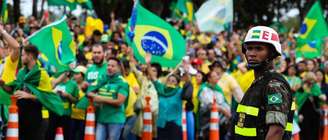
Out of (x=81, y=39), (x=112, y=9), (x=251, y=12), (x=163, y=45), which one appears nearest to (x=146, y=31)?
(x=163, y=45)

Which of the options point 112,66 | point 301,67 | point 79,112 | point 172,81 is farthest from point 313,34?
point 112,66

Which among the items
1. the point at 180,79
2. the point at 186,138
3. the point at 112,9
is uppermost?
the point at 112,9

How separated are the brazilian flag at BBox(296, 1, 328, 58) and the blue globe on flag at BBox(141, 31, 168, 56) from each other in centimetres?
796

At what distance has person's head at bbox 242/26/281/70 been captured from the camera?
24.6ft

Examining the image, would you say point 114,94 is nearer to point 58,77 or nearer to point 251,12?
point 58,77

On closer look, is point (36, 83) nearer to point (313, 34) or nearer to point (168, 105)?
point (168, 105)

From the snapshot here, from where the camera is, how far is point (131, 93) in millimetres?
14383

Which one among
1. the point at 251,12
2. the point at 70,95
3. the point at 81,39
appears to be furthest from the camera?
the point at 251,12

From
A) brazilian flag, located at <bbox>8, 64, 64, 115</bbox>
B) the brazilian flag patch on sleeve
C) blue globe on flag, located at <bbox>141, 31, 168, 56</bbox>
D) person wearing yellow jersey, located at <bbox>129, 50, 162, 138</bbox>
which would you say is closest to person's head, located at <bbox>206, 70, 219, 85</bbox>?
blue globe on flag, located at <bbox>141, 31, 168, 56</bbox>

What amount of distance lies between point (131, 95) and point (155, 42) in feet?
5.80

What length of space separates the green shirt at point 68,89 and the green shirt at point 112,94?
0.99 m

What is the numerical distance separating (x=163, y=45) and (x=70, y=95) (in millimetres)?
2121

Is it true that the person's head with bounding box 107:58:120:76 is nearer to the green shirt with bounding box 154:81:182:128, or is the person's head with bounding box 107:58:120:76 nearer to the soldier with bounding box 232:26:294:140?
the green shirt with bounding box 154:81:182:128

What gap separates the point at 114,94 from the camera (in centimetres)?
1378
